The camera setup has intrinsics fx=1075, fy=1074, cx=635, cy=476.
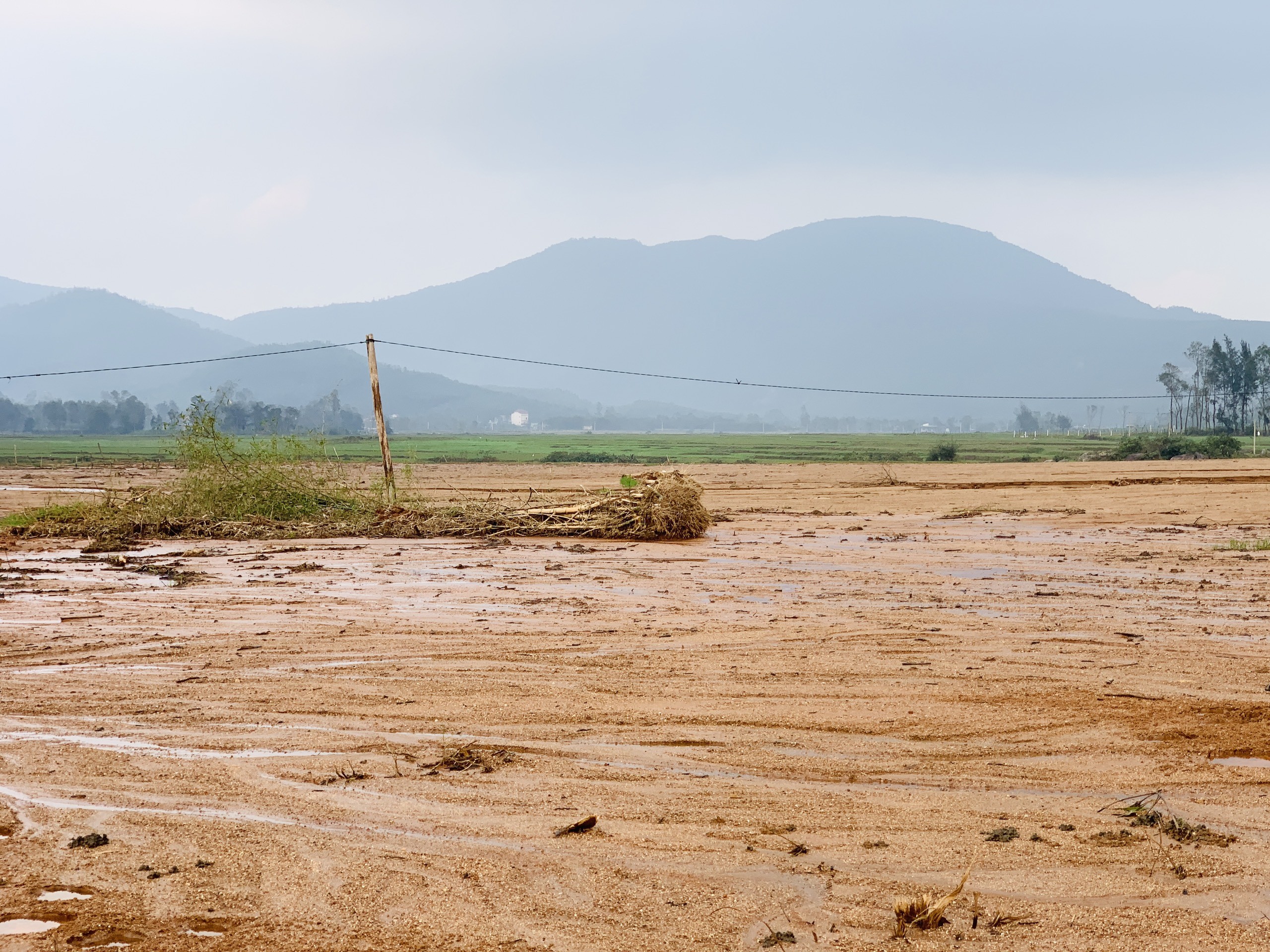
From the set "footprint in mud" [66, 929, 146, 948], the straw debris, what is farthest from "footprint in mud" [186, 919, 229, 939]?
the straw debris

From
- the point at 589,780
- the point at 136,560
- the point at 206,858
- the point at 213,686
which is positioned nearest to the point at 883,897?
the point at 589,780

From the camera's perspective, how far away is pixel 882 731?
697 centimetres

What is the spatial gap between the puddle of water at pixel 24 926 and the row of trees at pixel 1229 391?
104 m

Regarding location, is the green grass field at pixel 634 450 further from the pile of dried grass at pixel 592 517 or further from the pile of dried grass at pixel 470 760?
the pile of dried grass at pixel 470 760

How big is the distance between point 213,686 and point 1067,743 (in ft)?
20.6

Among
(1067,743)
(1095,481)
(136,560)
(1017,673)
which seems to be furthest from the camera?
(1095,481)

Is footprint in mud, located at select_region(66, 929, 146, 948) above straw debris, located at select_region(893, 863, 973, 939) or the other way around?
above

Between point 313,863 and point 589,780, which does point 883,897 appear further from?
point 313,863

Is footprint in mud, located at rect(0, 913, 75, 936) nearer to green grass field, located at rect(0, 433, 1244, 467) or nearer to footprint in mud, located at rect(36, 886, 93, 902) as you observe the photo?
footprint in mud, located at rect(36, 886, 93, 902)

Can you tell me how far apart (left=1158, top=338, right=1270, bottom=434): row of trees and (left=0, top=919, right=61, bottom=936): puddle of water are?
10380 cm

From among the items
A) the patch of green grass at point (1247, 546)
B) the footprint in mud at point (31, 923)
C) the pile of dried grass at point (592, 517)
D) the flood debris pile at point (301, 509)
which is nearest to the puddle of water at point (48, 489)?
the flood debris pile at point (301, 509)

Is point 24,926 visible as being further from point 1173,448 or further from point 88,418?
point 88,418

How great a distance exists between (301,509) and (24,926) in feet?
64.5

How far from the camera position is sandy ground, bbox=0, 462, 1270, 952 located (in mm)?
4441
